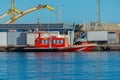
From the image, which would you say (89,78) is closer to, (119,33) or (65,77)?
(65,77)

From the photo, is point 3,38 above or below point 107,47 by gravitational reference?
above

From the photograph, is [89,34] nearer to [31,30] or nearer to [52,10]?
[31,30]

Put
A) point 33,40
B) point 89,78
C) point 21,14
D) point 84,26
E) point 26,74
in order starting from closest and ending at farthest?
point 89,78
point 26,74
point 33,40
point 84,26
point 21,14

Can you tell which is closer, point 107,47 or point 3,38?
point 107,47

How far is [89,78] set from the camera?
43.5 meters

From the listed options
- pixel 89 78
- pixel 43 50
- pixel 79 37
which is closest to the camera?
pixel 89 78

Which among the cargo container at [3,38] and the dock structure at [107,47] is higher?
the cargo container at [3,38]

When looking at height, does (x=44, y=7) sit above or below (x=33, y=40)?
above

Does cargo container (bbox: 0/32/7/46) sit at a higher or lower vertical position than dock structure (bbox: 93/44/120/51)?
higher

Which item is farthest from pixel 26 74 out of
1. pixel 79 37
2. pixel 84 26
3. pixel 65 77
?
pixel 84 26

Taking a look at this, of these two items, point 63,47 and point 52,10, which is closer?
point 63,47

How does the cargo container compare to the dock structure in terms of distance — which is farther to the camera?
the cargo container

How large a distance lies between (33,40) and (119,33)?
2247 centimetres

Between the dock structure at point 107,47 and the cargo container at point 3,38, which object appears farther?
the cargo container at point 3,38
